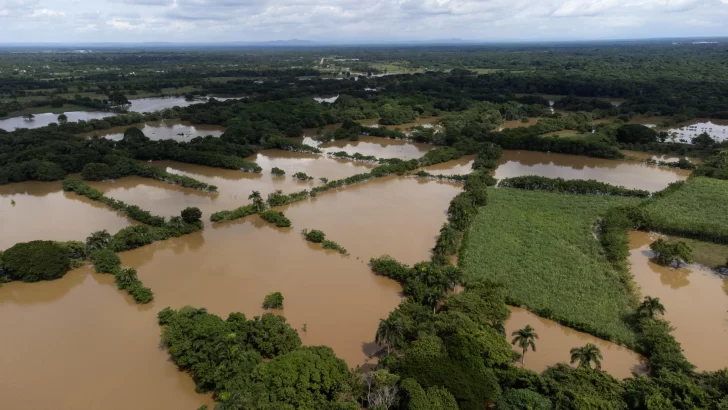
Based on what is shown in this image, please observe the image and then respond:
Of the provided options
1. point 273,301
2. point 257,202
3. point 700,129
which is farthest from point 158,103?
point 700,129

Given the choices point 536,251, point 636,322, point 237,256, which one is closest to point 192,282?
point 237,256

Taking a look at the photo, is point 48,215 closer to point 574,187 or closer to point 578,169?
point 574,187

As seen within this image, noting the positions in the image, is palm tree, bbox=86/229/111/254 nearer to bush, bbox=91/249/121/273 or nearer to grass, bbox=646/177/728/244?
bush, bbox=91/249/121/273

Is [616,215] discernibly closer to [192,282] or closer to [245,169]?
[192,282]

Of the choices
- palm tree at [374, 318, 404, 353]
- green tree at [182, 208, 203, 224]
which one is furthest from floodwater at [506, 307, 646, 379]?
green tree at [182, 208, 203, 224]

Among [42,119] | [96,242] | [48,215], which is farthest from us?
[42,119]

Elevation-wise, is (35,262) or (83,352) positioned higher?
(35,262)

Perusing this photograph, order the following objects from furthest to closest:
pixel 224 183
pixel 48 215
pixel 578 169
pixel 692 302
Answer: pixel 578 169 → pixel 224 183 → pixel 48 215 → pixel 692 302
